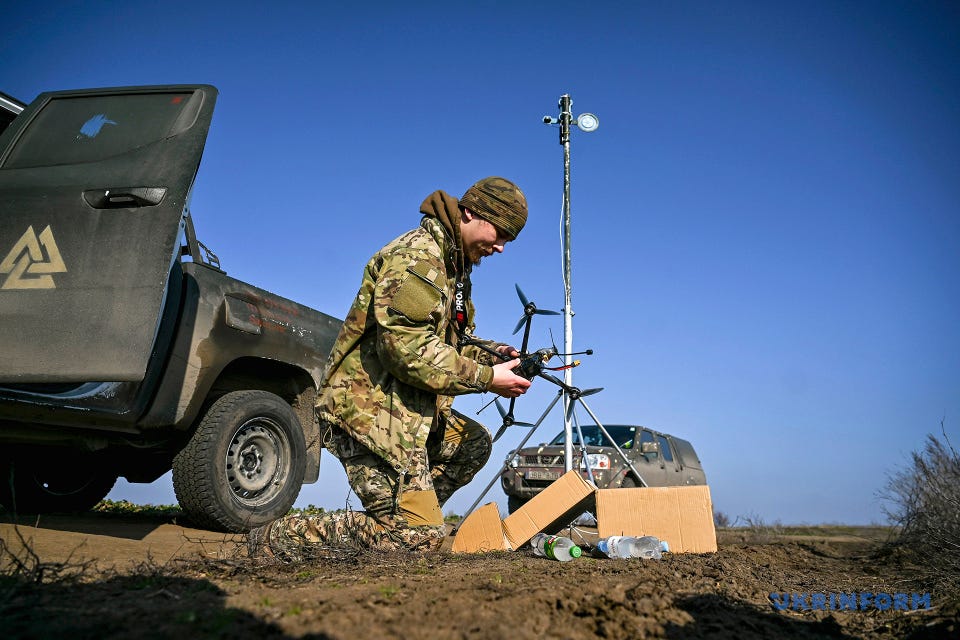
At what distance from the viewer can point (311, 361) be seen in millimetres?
4797

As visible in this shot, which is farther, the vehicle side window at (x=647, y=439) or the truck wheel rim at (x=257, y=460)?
the vehicle side window at (x=647, y=439)

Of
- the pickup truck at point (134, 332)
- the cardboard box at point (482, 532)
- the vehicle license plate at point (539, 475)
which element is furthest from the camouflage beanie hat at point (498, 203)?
the vehicle license plate at point (539, 475)

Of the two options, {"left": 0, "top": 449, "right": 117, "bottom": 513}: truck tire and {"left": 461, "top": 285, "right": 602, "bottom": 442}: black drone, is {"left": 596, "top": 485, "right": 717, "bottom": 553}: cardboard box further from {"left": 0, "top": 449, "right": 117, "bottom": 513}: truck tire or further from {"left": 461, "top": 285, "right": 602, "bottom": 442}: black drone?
{"left": 0, "top": 449, "right": 117, "bottom": 513}: truck tire

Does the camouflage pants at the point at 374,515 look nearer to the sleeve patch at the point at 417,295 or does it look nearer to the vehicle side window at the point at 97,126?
the sleeve patch at the point at 417,295

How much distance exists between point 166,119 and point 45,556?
7.43 feet

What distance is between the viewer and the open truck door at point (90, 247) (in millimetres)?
2959

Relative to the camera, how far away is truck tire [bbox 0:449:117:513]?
4633 millimetres

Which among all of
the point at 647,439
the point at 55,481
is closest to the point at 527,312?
the point at 55,481

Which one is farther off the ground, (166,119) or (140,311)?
(166,119)

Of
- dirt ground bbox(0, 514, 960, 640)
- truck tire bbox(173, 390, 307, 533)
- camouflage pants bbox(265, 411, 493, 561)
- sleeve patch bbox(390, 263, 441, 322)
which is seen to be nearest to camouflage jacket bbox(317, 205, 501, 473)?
sleeve patch bbox(390, 263, 441, 322)

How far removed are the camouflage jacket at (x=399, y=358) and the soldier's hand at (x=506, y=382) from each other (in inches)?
2.9

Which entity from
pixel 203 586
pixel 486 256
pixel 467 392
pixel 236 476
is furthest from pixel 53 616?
pixel 486 256

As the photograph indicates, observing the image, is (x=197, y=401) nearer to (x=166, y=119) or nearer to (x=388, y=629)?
(x=166, y=119)

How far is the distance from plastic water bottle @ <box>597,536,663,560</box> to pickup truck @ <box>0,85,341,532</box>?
7.16 ft
